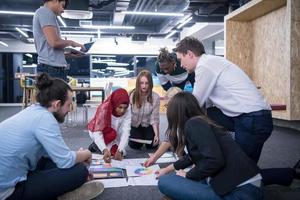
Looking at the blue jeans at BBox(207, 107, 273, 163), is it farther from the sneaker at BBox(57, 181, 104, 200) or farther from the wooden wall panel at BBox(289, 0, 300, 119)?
the wooden wall panel at BBox(289, 0, 300, 119)

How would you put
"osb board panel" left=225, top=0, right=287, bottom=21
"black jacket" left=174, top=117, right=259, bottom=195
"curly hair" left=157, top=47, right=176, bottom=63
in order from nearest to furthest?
"black jacket" left=174, top=117, right=259, bottom=195 → "curly hair" left=157, top=47, right=176, bottom=63 → "osb board panel" left=225, top=0, right=287, bottom=21

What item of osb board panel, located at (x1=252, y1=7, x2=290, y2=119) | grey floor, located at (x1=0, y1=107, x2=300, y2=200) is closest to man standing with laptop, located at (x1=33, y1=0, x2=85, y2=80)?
grey floor, located at (x1=0, y1=107, x2=300, y2=200)

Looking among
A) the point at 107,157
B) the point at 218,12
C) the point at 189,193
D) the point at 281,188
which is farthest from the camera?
the point at 218,12

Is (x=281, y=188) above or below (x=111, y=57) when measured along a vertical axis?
below

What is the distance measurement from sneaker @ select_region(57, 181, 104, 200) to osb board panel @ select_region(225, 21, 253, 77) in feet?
12.4

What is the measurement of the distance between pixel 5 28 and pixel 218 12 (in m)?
6.28

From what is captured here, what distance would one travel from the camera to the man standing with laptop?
7.44 ft

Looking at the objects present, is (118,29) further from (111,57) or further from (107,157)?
(107,157)

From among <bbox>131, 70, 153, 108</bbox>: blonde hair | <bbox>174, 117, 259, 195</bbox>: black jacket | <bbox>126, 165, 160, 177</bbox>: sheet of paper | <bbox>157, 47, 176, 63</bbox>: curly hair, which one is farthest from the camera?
<bbox>131, 70, 153, 108</bbox>: blonde hair

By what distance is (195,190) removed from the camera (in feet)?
4.56

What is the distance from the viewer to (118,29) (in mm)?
10102

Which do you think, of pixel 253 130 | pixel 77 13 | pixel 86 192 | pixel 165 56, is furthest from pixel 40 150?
pixel 77 13

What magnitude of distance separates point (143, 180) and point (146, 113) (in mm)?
1254

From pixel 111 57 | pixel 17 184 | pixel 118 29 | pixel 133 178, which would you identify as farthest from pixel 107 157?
pixel 111 57
